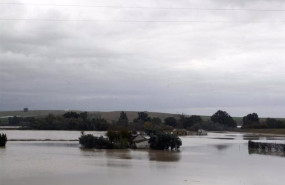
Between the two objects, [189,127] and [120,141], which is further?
[189,127]

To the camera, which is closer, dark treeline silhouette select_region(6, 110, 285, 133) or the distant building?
the distant building

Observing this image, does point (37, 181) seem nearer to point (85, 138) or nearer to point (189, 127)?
point (85, 138)

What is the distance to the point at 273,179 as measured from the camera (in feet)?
97.8

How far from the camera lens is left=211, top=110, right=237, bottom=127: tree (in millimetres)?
166750

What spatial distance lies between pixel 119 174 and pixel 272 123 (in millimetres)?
116470

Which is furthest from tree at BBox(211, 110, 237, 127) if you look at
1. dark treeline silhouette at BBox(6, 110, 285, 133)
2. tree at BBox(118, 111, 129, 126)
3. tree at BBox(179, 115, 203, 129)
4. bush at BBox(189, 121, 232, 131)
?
tree at BBox(118, 111, 129, 126)

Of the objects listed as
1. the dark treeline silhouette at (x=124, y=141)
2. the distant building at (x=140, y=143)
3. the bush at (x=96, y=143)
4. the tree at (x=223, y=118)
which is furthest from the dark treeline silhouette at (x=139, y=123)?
the bush at (x=96, y=143)

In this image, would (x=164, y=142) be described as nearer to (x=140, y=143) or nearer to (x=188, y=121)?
(x=140, y=143)

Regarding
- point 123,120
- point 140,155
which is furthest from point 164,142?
point 123,120

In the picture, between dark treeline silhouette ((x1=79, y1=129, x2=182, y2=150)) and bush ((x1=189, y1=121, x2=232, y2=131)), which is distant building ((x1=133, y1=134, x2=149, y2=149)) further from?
bush ((x1=189, y1=121, x2=232, y2=131))

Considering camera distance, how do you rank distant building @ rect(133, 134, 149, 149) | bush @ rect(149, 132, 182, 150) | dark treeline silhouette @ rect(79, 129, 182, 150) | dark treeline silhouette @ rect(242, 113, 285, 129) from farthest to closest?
dark treeline silhouette @ rect(242, 113, 285, 129), distant building @ rect(133, 134, 149, 149), dark treeline silhouette @ rect(79, 129, 182, 150), bush @ rect(149, 132, 182, 150)

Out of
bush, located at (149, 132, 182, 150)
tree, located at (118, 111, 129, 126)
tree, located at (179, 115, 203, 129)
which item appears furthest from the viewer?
tree, located at (179, 115, 203, 129)

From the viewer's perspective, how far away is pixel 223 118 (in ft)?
553

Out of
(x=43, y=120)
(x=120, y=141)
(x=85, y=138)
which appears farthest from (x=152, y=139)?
(x=43, y=120)
